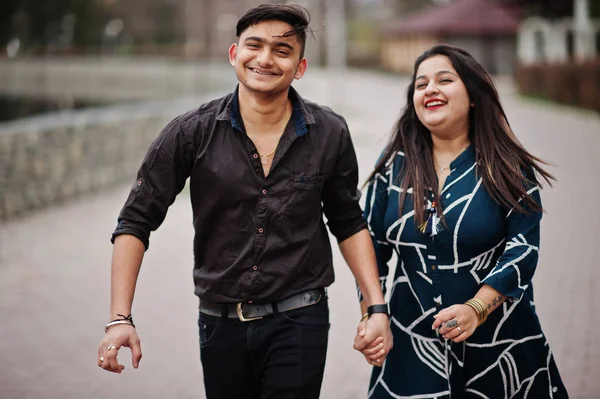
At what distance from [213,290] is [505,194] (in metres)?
1.12

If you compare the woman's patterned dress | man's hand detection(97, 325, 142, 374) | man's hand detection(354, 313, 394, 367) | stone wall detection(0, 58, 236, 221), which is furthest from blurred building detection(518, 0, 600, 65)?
man's hand detection(97, 325, 142, 374)

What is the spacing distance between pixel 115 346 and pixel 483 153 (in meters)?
1.55

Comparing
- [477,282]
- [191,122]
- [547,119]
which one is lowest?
[547,119]

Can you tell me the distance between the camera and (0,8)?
2520cm

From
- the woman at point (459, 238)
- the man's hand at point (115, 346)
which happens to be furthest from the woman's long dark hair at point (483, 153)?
the man's hand at point (115, 346)

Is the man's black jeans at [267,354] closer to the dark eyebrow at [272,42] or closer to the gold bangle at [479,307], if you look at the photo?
the gold bangle at [479,307]

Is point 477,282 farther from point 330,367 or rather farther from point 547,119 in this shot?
point 547,119

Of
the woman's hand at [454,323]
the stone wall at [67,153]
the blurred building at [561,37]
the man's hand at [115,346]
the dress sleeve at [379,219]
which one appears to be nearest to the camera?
the man's hand at [115,346]

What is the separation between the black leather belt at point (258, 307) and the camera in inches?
115

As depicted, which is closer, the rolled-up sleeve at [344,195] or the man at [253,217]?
the man at [253,217]

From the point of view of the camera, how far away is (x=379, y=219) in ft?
11.5

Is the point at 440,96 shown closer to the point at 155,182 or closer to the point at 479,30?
the point at 155,182

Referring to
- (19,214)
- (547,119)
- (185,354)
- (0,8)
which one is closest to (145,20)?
(0,8)

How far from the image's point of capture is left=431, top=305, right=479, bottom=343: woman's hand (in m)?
3.08
